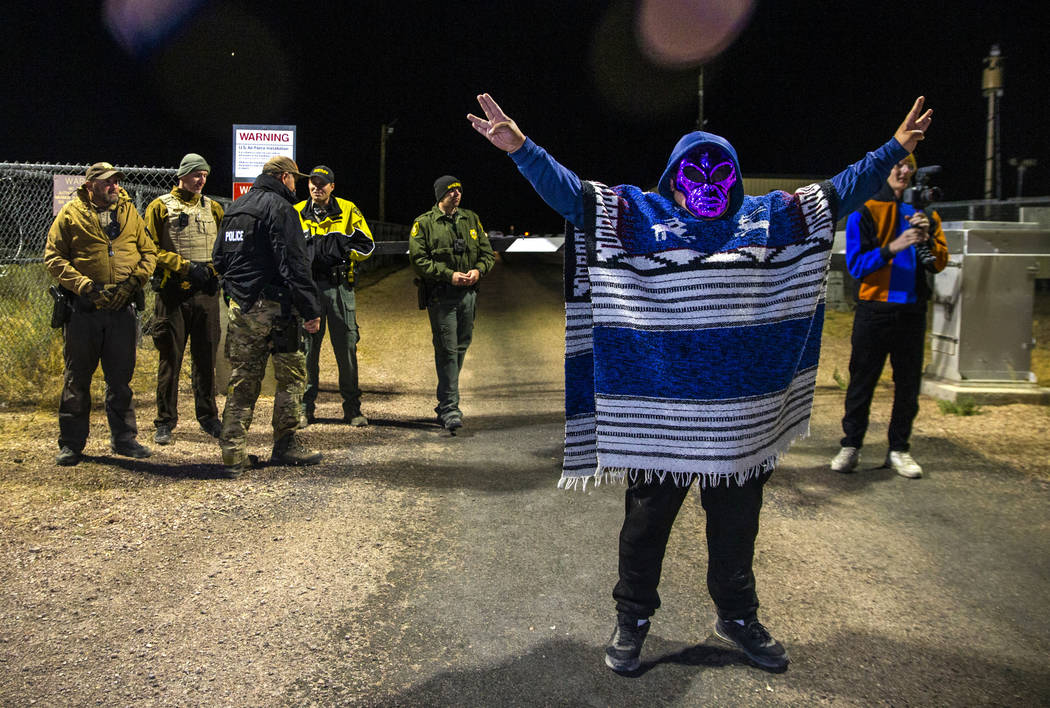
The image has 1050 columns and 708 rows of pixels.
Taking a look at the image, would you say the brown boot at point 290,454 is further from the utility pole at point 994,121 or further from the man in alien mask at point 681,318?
the utility pole at point 994,121

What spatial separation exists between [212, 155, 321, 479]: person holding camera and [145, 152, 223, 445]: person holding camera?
109 centimetres

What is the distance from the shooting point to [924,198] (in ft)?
19.9

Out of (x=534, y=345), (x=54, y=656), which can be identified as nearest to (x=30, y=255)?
(x=534, y=345)

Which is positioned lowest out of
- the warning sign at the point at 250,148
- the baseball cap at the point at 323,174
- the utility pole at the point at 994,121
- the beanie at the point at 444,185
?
the beanie at the point at 444,185

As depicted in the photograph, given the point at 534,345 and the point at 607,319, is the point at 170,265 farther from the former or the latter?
the point at 534,345

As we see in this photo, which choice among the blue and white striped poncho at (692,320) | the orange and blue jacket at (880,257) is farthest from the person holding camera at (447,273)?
the blue and white striped poncho at (692,320)

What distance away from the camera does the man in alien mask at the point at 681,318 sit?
321cm

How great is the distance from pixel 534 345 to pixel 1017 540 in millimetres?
9078

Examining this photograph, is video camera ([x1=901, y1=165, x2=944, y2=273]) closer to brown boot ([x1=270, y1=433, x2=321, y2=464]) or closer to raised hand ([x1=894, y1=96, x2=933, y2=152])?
raised hand ([x1=894, y1=96, x2=933, y2=152])

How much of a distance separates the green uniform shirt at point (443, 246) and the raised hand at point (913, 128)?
4.62 metres

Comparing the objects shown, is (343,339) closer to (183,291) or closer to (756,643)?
(183,291)

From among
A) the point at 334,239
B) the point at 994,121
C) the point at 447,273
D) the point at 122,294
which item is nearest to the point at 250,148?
the point at 334,239

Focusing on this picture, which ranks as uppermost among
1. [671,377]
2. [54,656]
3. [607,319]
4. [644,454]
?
[607,319]

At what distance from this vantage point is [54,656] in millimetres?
3492
